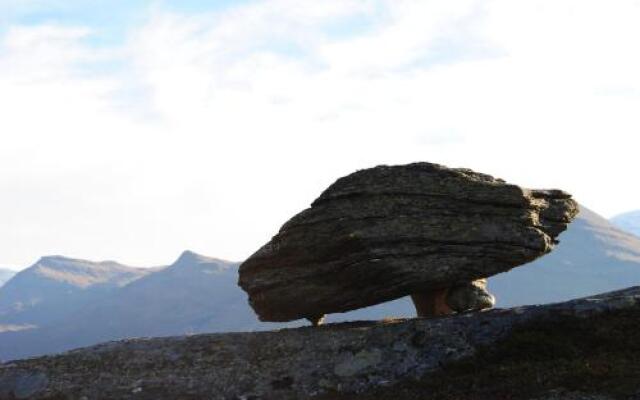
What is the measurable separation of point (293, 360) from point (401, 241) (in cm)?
1038

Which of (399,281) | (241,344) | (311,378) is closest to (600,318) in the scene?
(399,281)

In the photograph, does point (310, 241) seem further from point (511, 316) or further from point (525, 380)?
point (525, 380)

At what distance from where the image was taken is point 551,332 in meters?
37.0

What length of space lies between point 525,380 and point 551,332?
6.38 meters

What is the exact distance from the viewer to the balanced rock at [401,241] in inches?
1713

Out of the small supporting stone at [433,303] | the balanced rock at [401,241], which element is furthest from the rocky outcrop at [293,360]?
the small supporting stone at [433,303]

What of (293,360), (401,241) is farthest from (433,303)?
(293,360)

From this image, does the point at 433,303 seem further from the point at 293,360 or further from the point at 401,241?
the point at 293,360

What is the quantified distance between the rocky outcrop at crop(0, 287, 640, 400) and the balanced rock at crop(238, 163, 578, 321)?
288 cm

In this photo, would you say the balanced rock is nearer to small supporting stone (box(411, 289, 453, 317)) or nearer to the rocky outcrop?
small supporting stone (box(411, 289, 453, 317))

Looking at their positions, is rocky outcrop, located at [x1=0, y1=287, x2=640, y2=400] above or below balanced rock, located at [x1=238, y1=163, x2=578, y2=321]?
below

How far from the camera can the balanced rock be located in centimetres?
4350

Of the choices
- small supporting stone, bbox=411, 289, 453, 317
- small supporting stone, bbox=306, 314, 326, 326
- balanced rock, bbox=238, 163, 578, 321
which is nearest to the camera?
balanced rock, bbox=238, 163, 578, 321

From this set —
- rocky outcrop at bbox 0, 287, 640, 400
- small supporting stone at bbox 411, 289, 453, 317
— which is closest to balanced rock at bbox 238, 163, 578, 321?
small supporting stone at bbox 411, 289, 453, 317
